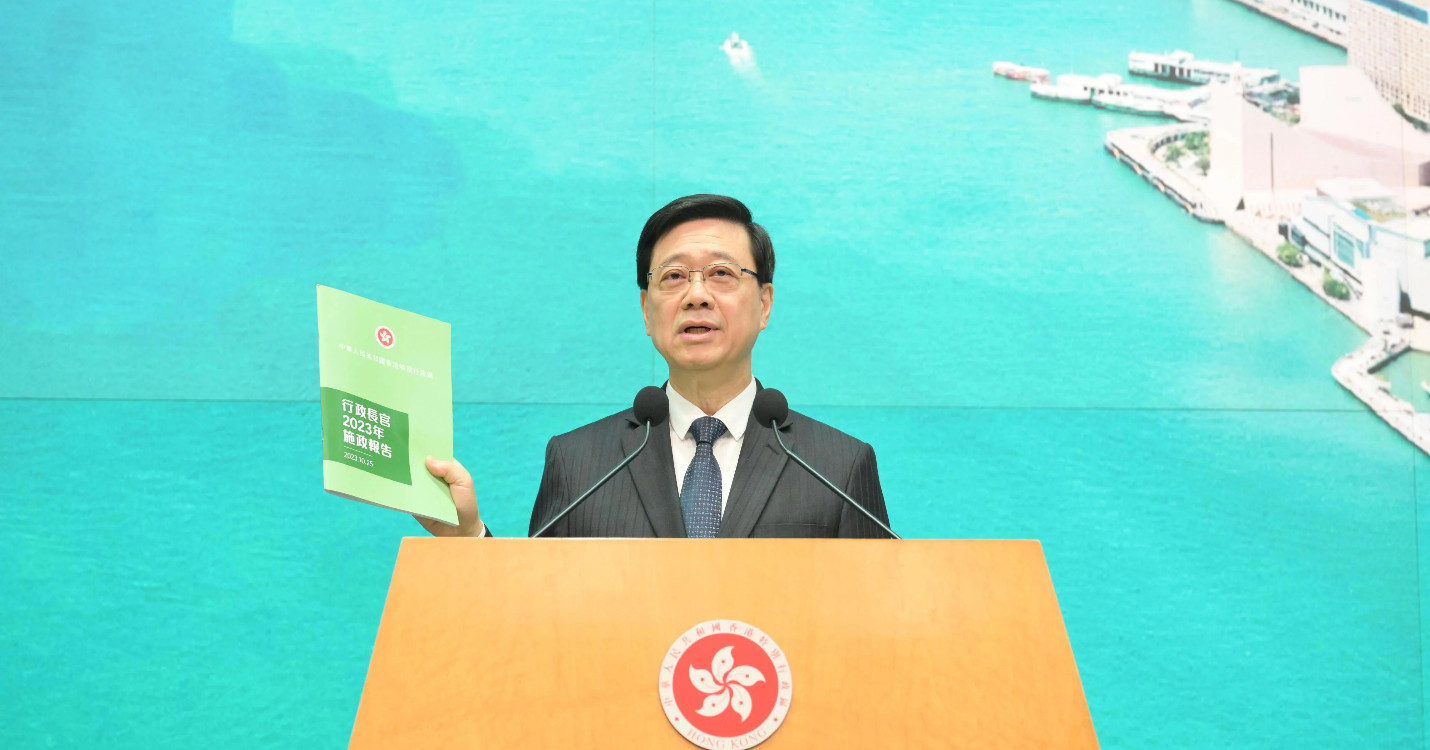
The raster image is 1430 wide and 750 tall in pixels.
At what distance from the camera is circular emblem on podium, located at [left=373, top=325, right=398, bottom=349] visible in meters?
1.31

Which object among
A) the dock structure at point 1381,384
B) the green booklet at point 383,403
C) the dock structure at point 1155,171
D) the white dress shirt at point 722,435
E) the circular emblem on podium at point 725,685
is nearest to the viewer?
the circular emblem on podium at point 725,685

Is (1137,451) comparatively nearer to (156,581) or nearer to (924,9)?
(924,9)

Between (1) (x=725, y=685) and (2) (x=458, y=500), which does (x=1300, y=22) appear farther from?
(1) (x=725, y=685)

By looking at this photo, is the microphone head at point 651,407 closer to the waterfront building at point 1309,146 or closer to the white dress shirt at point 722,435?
the white dress shirt at point 722,435

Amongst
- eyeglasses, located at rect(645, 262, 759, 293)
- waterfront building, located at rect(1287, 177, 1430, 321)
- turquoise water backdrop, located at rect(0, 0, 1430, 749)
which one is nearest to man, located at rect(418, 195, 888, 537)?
eyeglasses, located at rect(645, 262, 759, 293)

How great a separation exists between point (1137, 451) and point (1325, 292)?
640 mm

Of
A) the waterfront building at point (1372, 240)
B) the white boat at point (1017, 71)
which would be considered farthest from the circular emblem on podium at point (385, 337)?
the waterfront building at point (1372, 240)

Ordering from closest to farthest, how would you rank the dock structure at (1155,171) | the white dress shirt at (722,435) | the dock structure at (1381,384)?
the white dress shirt at (722,435) < the dock structure at (1381,384) < the dock structure at (1155,171)

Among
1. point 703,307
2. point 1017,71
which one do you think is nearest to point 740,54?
point 1017,71

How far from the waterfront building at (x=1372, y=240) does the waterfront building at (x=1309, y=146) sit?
3 centimetres

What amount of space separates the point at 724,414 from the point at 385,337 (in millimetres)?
557

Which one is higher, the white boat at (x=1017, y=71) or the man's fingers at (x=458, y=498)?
the white boat at (x=1017, y=71)

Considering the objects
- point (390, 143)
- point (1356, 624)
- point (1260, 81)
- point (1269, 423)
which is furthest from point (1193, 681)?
point (390, 143)

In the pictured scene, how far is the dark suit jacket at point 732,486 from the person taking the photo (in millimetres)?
1573
